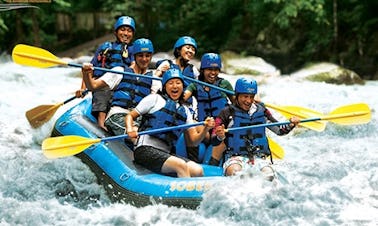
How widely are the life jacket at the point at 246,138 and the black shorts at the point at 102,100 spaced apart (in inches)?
60.4

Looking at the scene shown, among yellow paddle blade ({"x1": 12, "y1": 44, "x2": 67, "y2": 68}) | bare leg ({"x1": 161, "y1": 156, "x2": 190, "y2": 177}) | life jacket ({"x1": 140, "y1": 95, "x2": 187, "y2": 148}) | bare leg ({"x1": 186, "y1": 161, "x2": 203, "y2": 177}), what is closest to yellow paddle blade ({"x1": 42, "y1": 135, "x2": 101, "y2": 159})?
life jacket ({"x1": 140, "y1": 95, "x2": 187, "y2": 148})

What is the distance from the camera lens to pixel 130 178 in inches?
182

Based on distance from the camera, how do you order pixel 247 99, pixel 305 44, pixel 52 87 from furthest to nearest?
pixel 305 44
pixel 52 87
pixel 247 99

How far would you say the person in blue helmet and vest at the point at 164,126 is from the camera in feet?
15.0

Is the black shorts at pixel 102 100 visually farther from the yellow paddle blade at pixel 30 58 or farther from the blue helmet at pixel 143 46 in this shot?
the blue helmet at pixel 143 46

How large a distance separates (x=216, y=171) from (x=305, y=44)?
9921mm

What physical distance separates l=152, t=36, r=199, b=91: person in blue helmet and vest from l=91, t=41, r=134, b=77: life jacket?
0.48 meters

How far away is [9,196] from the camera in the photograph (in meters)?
5.00

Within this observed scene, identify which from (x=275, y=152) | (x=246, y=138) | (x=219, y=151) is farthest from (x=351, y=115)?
(x=219, y=151)

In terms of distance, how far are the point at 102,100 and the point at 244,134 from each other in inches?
67.6

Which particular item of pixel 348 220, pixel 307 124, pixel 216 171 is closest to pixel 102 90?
pixel 216 171

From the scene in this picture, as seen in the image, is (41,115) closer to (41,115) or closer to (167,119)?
(41,115)

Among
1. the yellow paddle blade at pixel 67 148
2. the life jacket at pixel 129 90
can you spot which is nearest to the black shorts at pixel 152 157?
the yellow paddle blade at pixel 67 148

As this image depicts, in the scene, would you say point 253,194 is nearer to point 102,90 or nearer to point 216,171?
point 216,171
